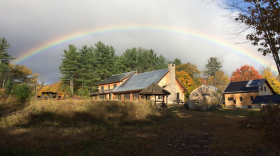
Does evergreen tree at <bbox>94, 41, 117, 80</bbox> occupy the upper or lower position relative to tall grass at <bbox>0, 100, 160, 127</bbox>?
upper

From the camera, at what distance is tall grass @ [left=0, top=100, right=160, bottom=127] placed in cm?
1345

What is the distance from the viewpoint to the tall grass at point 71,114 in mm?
13446

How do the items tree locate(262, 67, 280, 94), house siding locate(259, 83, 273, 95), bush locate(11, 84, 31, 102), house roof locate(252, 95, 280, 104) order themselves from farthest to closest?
1. tree locate(262, 67, 280, 94)
2. house siding locate(259, 83, 273, 95)
3. house roof locate(252, 95, 280, 104)
4. bush locate(11, 84, 31, 102)

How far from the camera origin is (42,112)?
48.0 feet

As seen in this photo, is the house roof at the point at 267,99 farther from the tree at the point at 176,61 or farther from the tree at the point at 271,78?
the tree at the point at 176,61

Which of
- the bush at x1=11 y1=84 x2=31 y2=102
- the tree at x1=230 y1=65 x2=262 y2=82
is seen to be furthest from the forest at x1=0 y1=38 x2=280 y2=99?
the bush at x1=11 y1=84 x2=31 y2=102

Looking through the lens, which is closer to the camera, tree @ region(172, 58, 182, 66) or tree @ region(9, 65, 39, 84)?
tree @ region(9, 65, 39, 84)

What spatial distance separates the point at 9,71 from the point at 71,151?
57902 millimetres

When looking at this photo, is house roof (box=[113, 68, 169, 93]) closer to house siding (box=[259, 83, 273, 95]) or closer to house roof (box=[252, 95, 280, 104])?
house roof (box=[252, 95, 280, 104])

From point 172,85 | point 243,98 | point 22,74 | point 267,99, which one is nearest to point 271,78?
point 243,98

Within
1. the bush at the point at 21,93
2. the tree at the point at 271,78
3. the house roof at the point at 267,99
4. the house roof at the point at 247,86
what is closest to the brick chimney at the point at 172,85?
the house roof at the point at 247,86

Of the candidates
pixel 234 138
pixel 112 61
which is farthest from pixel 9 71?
pixel 234 138

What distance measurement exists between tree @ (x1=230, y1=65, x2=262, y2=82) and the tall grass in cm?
6185

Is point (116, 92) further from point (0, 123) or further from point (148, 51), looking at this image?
point (148, 51)
